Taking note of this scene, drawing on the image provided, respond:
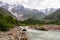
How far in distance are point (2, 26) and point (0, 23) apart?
4.93 feet

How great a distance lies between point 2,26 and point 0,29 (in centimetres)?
150

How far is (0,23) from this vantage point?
72.1 metres

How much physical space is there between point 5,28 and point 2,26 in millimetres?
3208

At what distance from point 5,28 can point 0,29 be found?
11.9 feet

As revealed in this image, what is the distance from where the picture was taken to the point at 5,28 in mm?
75188

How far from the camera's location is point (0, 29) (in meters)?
71.9

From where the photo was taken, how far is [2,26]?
237 ft

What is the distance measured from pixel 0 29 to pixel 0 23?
2.50 meters

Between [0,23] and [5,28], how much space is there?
4136mm
